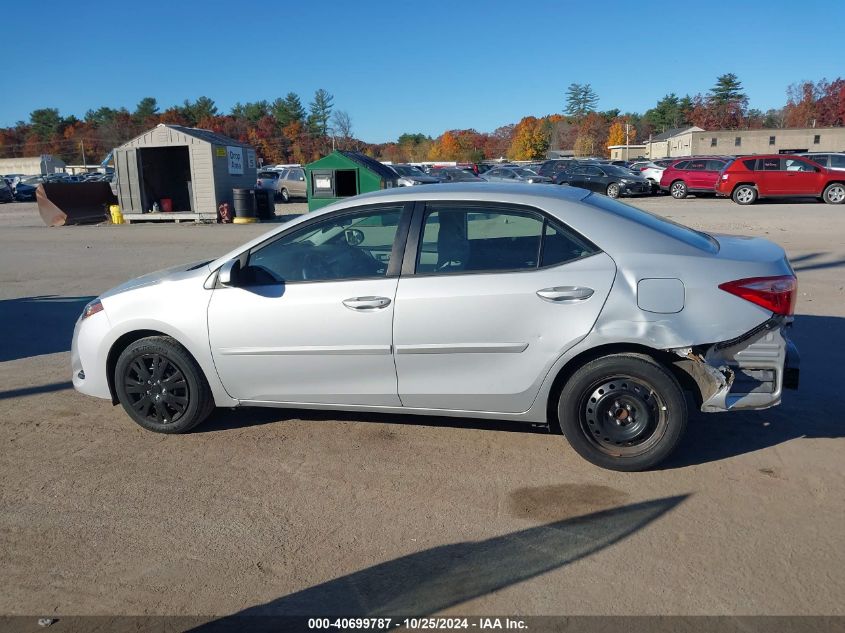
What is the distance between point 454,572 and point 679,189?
88.5 ft

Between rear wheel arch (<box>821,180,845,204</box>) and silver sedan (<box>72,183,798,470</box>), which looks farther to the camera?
rear wheel arch (<box>821,180,845,204</box>)

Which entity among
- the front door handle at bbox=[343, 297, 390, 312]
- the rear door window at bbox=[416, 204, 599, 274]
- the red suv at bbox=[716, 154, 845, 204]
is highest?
the red suv at bbox=[716, 154, 845, 204]

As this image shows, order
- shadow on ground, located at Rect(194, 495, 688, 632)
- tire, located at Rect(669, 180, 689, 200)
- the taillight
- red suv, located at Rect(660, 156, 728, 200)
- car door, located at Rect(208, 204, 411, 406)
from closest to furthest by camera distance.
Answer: shadow on ground, located at Rect(194, 495, 688, 632) < the taillight < car door, located at Rect(208, 204, 411, 406) < red suv, located at Rect(660, 156, 728, 200) < tire, located at Rect(669, 180, 689, 200)

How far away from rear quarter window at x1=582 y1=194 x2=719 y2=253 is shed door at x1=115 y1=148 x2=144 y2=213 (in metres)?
20.7

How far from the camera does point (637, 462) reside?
4168 millimetres

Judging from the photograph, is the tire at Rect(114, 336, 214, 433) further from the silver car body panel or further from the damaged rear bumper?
the damaged rear bumper

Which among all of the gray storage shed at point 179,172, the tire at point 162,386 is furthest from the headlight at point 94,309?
the gray storage shed at point 179,172

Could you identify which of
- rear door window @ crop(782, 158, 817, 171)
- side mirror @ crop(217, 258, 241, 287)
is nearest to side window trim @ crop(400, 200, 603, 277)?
side mirror @ crop(217, 258, 241, 287)

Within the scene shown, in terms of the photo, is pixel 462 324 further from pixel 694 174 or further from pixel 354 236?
pixel 694 174

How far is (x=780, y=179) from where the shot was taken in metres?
23.5

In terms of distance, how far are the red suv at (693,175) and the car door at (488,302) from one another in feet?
80.6

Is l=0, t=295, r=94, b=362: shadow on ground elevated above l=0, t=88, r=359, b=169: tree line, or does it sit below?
below

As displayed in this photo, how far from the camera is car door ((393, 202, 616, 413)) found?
4117mm

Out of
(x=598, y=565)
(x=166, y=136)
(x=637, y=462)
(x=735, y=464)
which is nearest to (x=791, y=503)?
(x=735, y=464)
